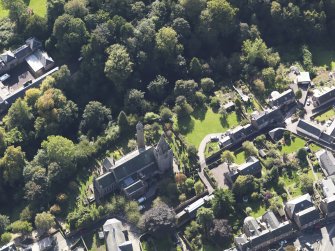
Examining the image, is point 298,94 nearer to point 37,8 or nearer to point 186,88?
point 186,88

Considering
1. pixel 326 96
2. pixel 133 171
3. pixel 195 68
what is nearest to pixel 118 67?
pixel 195 68

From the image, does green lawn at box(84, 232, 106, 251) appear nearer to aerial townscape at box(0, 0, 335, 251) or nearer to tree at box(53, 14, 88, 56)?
aerial townscape at box(0, 0, 335, 251)

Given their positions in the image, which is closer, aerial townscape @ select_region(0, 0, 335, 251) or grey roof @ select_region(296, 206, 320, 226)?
grey roof @ select_region(296, 206, 320, 226)

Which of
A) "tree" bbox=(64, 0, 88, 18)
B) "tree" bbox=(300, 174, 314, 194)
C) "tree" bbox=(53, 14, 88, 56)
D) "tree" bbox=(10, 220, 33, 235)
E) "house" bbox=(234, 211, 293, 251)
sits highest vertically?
"tree" bbox=(64, 0, 88, 18)

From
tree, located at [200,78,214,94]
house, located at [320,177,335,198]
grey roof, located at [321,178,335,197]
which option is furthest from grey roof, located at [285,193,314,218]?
tree, located at [200,78,214,94]

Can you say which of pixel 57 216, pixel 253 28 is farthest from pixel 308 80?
pixel 57 216

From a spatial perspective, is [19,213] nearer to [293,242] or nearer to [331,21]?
[293,242]
